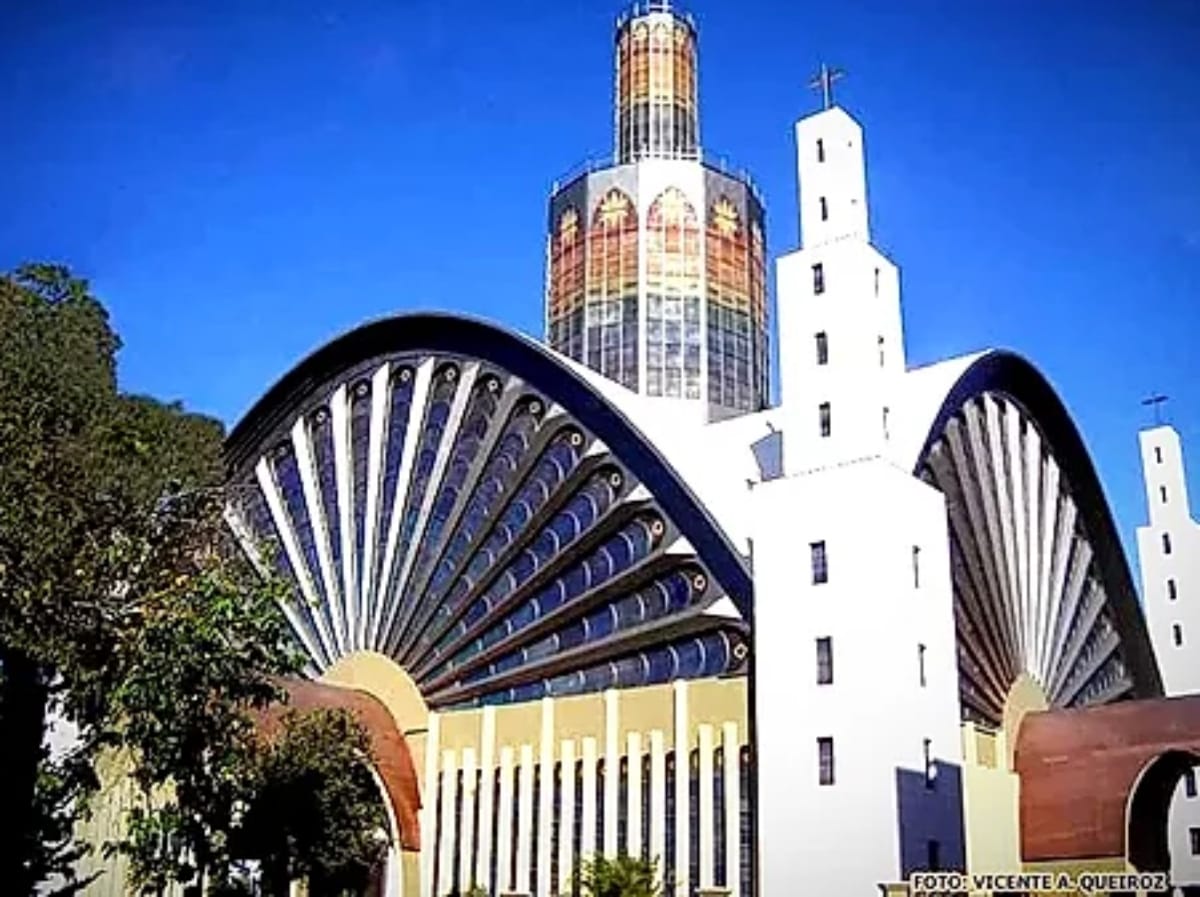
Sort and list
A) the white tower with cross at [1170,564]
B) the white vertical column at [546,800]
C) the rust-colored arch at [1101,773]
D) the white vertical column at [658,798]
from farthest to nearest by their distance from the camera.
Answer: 1. the white tower with cross at [1170,564]
2. the white vertical column at [546,800]
3. the white vertical column at [658,798]
4. the rust-colored arch at [1101,773]

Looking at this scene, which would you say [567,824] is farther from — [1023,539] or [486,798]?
[1023,539]

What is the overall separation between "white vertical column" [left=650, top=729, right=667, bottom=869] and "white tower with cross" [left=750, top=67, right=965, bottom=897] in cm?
328

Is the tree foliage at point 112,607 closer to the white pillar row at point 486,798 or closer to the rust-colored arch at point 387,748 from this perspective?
the white pillar row at point 486,798

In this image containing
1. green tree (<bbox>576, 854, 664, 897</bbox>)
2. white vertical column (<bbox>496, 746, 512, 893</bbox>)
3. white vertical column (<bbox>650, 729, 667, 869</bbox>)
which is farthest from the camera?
white vertical column (<bbox>496, 746, 512, 893</bbox>)

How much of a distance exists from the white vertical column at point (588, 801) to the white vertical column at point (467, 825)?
11.8ft

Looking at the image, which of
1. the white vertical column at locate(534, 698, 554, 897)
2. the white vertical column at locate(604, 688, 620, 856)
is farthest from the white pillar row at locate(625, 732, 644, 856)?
the white vertical column at locate(534, 698, 554, 897)

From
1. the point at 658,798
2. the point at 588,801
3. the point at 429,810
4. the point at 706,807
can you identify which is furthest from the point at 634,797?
the point at 429,810

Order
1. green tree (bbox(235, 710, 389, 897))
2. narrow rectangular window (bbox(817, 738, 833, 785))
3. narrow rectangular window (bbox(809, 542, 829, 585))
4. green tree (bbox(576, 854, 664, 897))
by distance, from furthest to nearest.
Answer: narrow rectangular window (bbox(809, 542, 829, 585))
narrow rectangular window (bbox(817, 738, 833, 785))
green tree (bbox(576, 854, 664, 897))
green tree (bbox(235, 710, 389, 897))

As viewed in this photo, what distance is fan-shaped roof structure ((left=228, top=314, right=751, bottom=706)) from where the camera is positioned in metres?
35.4

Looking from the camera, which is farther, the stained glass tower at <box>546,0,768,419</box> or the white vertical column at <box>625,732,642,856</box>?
the stained glass tower at <box>546,0,768,419</box>

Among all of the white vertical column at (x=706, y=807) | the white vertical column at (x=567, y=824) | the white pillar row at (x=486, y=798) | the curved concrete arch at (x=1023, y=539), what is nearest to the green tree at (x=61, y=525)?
the white vertical column at (x=567, y=824)

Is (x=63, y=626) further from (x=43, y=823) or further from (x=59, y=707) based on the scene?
(x=59, y=707)

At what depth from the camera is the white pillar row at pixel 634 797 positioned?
33.2 m

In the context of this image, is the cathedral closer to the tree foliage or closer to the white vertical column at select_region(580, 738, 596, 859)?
the white vertical column at select_region(580, 738, 596, 859)
